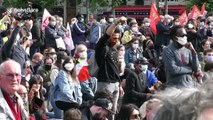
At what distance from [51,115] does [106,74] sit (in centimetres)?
128

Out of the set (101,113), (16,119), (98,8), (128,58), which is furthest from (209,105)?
(98,8)

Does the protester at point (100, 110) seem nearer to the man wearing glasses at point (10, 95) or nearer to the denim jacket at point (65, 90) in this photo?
the denim jacket at point (65, 90)

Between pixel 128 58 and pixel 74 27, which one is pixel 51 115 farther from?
pixel 74 27

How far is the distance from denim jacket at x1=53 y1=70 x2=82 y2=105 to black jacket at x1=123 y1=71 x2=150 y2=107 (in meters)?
0.99

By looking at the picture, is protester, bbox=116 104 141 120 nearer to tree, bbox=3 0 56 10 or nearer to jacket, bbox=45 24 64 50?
jacket, bbox=45 24 64 50

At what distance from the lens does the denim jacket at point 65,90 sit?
8547mm

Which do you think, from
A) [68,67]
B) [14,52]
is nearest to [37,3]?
[14,52]

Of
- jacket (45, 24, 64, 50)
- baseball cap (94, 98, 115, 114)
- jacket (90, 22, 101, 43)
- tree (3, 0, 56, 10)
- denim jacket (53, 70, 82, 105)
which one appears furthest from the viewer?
tree (3, 0, 56, 10)

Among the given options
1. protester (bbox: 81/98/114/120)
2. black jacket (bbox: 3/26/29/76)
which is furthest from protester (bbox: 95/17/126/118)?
protester (bbox: 81/98/114/120)

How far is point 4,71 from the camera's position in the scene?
19.3 ft

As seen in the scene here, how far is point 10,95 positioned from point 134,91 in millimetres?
4086

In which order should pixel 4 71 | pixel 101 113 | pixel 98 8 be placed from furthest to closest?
pixel 98 8 < pixel 101 113 < pixel 4 71

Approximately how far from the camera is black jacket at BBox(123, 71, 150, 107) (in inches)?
369

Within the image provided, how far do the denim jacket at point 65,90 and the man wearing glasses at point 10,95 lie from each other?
2.57 m
